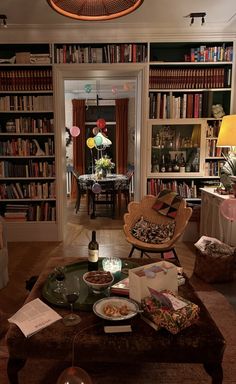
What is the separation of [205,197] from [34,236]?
8.14 ft

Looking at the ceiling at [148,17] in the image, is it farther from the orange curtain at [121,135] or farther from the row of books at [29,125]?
the orange curtain at [121,135]

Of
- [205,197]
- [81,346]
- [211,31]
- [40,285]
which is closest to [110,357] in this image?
[81,346]

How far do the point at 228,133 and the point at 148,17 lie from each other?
1707mm

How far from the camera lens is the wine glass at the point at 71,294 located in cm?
156

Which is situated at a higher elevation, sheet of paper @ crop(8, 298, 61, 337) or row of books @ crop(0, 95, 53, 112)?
row of books @ crop(0, 95, 53, 112)

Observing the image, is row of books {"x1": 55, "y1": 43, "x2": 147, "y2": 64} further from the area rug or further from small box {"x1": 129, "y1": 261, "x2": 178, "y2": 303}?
the area rug

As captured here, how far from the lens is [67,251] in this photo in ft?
12.9

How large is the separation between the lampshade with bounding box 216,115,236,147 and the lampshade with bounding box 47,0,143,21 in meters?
2.09

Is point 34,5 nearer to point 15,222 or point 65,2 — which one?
point 65,2

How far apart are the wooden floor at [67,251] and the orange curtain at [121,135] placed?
2.40m

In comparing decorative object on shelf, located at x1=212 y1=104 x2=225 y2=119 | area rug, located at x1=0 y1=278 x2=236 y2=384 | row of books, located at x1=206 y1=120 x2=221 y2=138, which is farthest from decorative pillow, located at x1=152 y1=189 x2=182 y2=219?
area rug, located at x1=0 y1=278 x2=236 y2=384

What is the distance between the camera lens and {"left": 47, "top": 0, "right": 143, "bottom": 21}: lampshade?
155cm

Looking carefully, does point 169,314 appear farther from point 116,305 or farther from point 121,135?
point 121,135

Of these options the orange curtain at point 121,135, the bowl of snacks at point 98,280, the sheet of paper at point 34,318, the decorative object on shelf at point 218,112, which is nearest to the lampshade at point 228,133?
A: the decorative object on shelf at point 218,112
